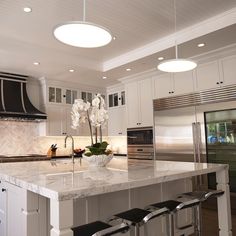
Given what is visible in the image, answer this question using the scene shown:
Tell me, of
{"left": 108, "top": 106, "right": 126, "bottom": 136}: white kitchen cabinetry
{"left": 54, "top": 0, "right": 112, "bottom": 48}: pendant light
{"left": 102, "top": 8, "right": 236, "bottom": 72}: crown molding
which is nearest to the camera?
{"left": 54, "top": 0, "right": 112, "bottom": 48}: pendant light

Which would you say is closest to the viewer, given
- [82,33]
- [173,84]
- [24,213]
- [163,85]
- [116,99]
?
[24,213]

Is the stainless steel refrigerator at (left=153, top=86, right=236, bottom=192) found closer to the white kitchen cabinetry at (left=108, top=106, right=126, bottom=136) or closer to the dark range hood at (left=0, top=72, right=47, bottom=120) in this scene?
the white kitchen cabinetry at (left=108, top=106, right=126, bottom=136)

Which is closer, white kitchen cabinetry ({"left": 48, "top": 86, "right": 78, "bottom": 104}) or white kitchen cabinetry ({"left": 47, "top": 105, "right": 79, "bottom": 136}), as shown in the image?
white kitchen cabinetry ({"left": 47, "top": 105, "right": 79, "bottom": 136})

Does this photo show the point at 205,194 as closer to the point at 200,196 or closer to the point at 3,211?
the point at 200,196

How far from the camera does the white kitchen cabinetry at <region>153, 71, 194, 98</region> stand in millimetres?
4359

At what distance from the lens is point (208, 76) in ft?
13.4

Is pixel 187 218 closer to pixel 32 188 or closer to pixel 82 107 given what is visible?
pixel 82 107

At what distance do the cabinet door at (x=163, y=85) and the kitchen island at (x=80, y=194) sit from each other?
2.16 meters

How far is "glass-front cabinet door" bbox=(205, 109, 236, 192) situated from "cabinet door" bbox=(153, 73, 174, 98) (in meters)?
0.94

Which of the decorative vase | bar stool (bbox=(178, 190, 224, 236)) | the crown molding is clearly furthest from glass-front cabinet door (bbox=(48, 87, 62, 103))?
bar stool (bbox=(178, 190, 224, 236))

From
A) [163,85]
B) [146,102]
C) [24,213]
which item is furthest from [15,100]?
[24,213]

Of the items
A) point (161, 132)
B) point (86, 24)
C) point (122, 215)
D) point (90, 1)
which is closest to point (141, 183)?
point (122, 215)

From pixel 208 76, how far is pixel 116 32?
1705 millimetres

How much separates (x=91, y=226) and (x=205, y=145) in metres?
2.90
